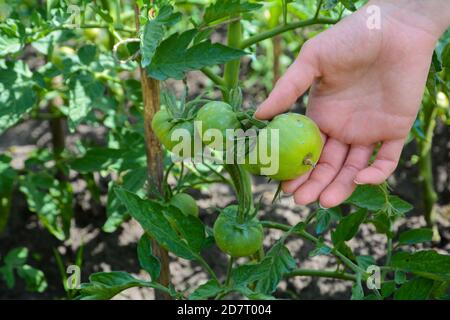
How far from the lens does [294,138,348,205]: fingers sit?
3.71 ft

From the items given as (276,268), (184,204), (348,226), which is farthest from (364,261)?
(184,204)

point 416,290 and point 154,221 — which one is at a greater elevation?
point 154,221

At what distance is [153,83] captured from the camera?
119 centimetres

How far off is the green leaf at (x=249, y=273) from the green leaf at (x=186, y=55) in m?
0.37

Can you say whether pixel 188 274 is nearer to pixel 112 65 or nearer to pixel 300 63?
pixel 112 65

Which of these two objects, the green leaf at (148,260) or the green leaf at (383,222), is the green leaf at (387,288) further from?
the green leaf at (148,260)

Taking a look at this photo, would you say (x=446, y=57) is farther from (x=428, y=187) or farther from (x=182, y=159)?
(x=428, y=187)

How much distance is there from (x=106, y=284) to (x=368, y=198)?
54cm

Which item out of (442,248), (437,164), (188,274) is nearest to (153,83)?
(188,274)

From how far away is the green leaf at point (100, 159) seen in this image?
56.9 inches

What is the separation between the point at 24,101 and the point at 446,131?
5.26 feet

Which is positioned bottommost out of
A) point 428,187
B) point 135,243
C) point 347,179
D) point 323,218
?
point 135,243

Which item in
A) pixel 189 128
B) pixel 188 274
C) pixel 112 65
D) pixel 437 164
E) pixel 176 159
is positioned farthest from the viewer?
pixel 437 164

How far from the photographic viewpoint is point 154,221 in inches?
42.9
